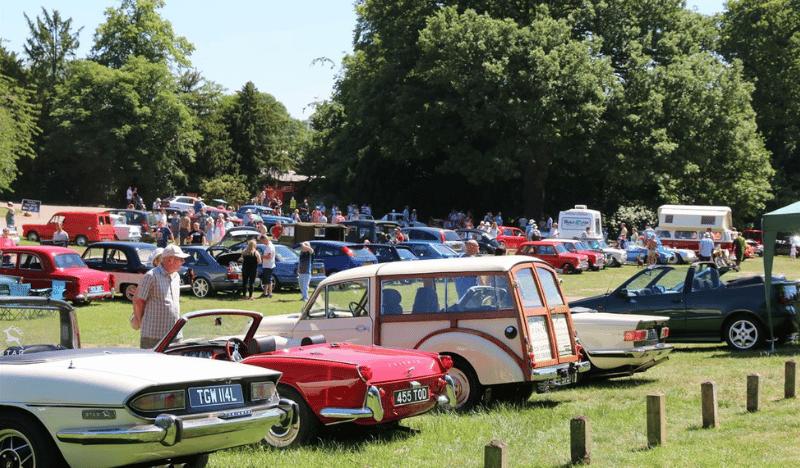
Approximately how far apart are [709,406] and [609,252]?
3520 cm

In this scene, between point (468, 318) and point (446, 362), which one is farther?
point (468, 318)

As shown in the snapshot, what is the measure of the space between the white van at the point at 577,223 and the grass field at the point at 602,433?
35.1 meters

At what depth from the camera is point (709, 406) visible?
391 inches

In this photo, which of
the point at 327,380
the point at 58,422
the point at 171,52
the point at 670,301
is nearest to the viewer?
the point at 58,422

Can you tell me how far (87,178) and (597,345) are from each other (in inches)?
2528

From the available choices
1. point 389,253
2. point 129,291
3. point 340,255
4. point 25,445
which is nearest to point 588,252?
point 389,253

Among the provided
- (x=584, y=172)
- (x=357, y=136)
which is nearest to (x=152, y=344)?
(x=584, y=172)

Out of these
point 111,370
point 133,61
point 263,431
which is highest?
point 133,61

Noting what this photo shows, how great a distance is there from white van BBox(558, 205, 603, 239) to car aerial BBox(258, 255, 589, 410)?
38.5 m

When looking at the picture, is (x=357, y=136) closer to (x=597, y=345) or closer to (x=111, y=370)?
(x=597, y=345)

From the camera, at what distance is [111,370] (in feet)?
21.2

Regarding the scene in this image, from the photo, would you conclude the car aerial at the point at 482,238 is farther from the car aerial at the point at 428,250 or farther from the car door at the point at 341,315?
the car door at the point at 341,315

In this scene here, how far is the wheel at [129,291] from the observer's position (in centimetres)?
2491

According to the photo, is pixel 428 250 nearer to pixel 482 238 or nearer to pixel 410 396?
pixel 482 238
